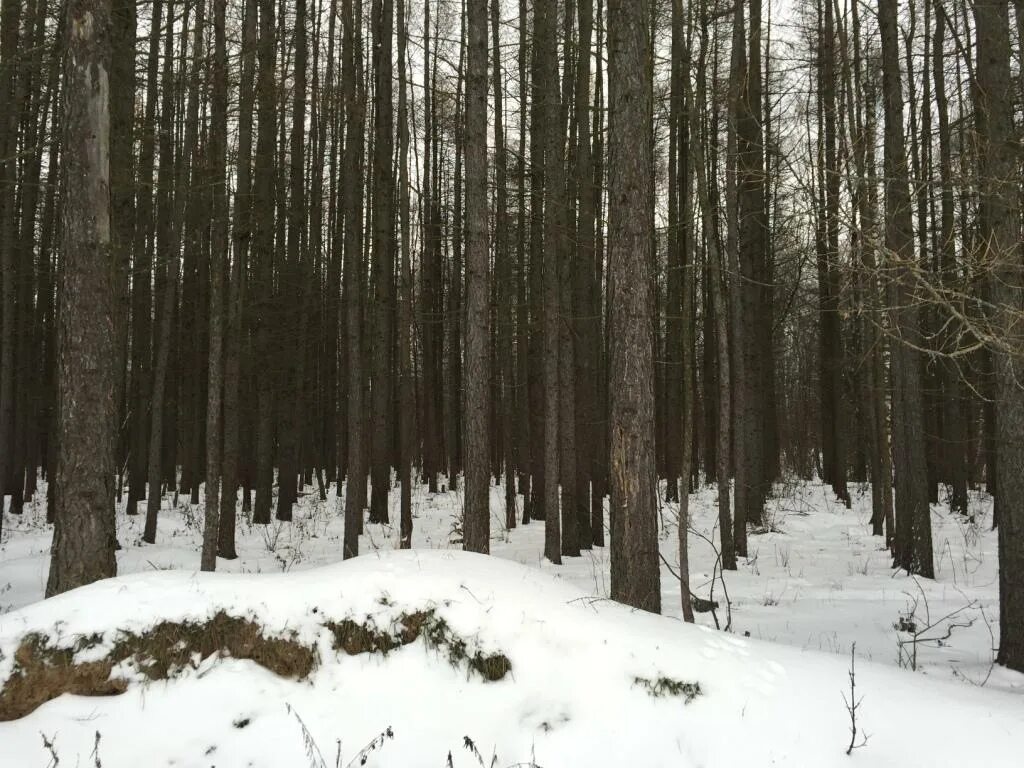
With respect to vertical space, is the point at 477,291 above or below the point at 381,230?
below

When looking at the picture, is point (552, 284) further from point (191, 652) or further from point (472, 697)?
point (191, 652)

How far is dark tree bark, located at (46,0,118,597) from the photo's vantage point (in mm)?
6148

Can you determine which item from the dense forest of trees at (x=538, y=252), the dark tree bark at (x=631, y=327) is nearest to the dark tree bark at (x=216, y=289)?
the dense forest of trees at (x=538, y=252)

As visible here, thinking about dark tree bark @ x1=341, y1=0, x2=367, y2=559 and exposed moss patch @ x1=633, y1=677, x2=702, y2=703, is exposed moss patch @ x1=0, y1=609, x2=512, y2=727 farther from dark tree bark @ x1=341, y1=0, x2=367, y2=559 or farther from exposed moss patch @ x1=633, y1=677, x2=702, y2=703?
dark tree bark @ x1=341, y1=0, x2=367, y2=559

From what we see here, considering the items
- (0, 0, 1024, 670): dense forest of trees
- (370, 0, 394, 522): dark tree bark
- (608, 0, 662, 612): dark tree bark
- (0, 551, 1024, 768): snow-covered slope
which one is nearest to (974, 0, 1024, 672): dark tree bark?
(0, 0, 1024, 670): dense forest of trees

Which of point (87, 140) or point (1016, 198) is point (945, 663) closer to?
point (1016, 198)

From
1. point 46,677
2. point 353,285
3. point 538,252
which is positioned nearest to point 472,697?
point 46,677

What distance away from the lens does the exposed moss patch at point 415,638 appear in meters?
4.37

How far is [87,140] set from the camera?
6246mm

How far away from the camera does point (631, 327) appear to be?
20.3 ft

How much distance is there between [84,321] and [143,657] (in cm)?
340

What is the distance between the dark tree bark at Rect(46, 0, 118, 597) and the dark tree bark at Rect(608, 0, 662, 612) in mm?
4775

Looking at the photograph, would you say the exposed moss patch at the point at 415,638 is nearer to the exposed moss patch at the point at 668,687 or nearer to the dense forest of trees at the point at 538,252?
the exposed moss patch at the point at 668,687

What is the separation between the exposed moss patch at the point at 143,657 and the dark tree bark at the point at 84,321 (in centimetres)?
219
